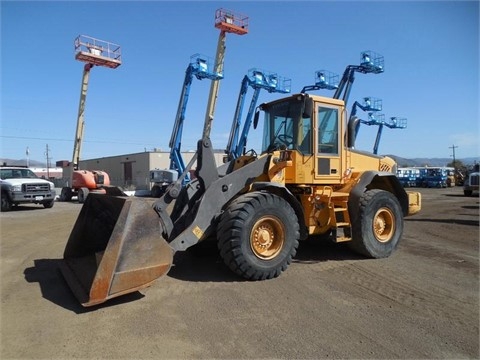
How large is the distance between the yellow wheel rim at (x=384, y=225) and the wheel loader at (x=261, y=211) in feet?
0.06

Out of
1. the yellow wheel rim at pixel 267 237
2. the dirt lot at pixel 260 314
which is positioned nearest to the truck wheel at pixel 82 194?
the dirt lot at pixel 260 314

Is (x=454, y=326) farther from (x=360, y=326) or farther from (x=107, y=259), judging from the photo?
(x=107, y=259)

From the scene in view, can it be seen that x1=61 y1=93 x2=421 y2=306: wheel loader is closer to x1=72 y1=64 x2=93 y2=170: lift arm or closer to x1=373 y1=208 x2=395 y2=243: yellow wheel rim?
x1=373 y1=208 x2=395 y2=243: yellow wheel rim

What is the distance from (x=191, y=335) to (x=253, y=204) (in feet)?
7.25

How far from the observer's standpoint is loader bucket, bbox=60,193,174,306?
4402 mm

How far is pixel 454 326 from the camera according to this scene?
425 cm

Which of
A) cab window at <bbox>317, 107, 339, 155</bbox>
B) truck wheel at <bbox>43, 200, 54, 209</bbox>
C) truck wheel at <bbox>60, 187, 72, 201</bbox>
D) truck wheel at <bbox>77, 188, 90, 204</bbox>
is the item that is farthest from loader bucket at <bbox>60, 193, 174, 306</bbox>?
truck wheel at <bbox>60, 187, 72, 201</bbox>

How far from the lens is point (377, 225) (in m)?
7.61

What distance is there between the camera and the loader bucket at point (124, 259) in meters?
4.40

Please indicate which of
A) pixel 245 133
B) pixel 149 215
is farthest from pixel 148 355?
pixel 245 133

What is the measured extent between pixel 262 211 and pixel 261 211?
19 millimetres

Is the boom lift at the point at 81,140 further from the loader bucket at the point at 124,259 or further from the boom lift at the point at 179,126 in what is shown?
the loader bucket at the point at 124,259

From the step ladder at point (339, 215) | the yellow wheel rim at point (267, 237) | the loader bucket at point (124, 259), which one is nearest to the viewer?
the loader bucket at point (124, 259)

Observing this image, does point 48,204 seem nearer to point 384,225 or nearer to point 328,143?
point 328,143
